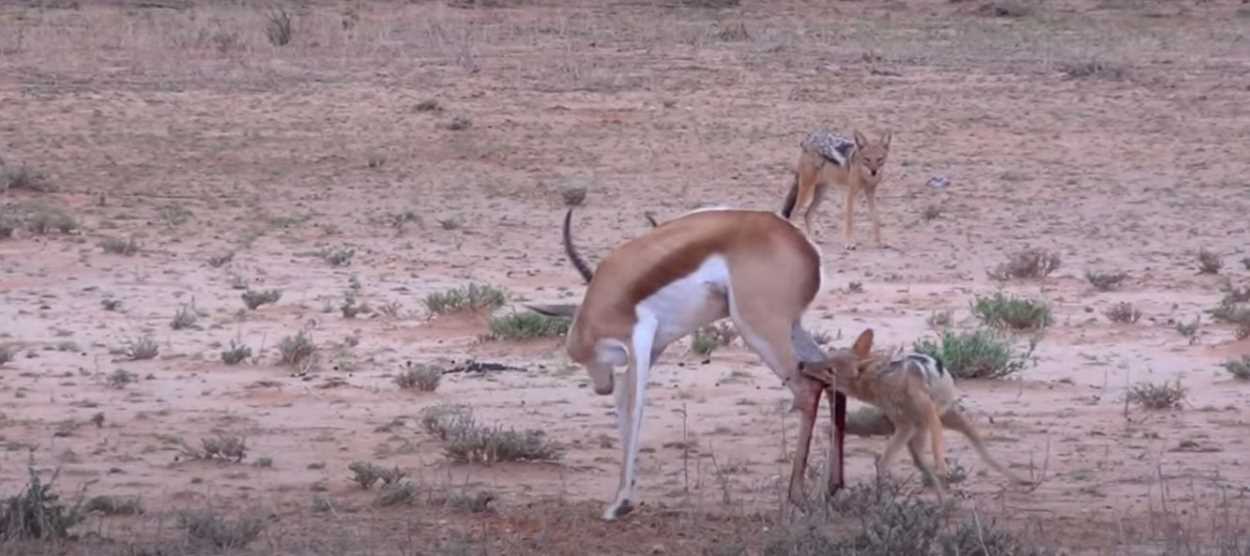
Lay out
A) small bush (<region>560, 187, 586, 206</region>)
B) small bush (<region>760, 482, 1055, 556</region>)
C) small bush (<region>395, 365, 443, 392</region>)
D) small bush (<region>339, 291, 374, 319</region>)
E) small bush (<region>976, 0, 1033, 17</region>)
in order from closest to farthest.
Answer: small bush (<region>760, 482, 1055, 556</region>) < small bush (<region>395, 365, 443, 392</region>) < small bush (<region>339, 291, 374, 319</region>) < small bush (<region>560, 187, 586, 206</region>) < small bush (<region>976, 0, 1033, 17</region>)

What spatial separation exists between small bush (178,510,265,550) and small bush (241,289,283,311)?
18.3 feet

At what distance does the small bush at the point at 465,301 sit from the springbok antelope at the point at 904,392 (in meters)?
4.88

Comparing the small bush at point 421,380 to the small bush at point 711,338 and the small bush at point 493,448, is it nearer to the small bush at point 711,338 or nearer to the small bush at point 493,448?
the small bush at point 711,338

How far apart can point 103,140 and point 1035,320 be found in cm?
1086

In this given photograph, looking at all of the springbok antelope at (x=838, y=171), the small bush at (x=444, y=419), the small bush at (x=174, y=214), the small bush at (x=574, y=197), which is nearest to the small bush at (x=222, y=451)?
the small bush at (x=444, y=419)

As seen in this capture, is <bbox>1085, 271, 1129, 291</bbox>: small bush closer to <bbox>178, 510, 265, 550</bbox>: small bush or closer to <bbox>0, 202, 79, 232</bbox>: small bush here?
<bbox>0, 202, 79, 232</bbox>: small bush

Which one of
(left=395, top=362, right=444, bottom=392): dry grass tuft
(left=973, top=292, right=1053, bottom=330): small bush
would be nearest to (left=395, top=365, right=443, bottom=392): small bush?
(left=395, top=362, right=444, bottom=392): dry grass tuft

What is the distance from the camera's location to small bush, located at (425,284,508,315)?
13.2m

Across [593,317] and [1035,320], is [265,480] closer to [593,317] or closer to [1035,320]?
[593,317]

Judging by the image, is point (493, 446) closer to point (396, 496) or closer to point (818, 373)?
point (396, 496)

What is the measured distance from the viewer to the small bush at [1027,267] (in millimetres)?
15227

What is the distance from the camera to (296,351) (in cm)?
1174

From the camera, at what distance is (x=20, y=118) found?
21.9m

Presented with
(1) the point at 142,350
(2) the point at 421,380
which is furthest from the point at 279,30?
(2) the point at 421,380
